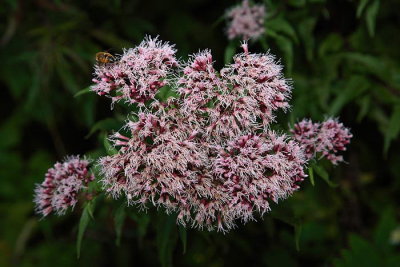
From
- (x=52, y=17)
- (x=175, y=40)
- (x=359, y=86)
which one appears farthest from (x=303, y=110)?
(x=52, y=17)

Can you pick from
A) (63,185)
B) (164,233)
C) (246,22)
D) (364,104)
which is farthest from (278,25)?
(63,185)

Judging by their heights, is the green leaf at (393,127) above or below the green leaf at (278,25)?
below

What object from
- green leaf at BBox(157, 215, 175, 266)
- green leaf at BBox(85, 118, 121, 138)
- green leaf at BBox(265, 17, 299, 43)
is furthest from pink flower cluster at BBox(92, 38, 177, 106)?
green leaf at BBox(265, 17, 299, 43)

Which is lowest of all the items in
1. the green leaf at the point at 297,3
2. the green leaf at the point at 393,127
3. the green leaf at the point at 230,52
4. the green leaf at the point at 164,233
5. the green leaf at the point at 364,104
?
the green leaf at the point at 164,233

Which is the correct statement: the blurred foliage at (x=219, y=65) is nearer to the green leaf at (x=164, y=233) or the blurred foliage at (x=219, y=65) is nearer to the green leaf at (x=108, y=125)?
the green leaf at (x=108, y=125)

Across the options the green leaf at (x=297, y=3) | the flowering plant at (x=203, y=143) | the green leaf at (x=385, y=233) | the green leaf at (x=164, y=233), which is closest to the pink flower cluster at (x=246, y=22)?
the green leaf at (x=297, y=3)

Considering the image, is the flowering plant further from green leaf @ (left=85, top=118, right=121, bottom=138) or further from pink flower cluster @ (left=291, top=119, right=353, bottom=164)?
green leaf @ (left=85, top=118, right=121, bottom=138)

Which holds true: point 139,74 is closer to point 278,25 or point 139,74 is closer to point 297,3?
point 278,25
